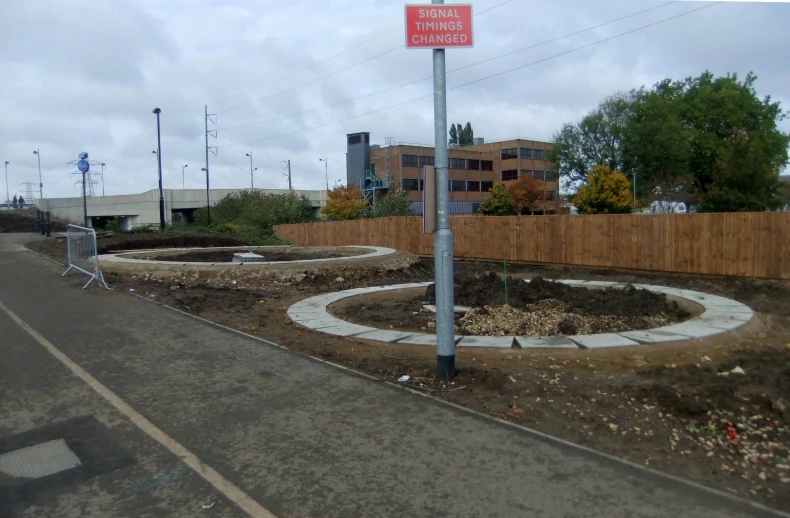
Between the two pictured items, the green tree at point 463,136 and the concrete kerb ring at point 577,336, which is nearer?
the concrete kerb ring at point 577,336

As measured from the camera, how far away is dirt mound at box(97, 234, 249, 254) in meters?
25.9

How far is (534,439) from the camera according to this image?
5.10 meters

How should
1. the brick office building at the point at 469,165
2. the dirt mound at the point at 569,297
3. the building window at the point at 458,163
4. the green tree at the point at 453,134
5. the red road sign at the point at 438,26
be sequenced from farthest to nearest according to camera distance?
the green tree at the point at 453,134
the building window at the point at 458,163
the brick office building at the point at 469,165
the dirt mound at the point at 569,297
the red road sign at the point at 438,26

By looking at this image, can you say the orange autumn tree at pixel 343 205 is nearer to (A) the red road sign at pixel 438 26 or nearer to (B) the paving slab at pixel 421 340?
(B) the paving slab at pixel 421 340

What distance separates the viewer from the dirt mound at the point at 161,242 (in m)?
25.9

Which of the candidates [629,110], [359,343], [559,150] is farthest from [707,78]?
[359,343]

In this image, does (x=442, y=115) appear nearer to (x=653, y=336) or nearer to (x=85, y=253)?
(x=653, y=336)

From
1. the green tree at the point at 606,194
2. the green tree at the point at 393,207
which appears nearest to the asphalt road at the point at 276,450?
the green tree at the point at 393,207

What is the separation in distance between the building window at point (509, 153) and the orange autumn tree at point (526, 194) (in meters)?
17.1

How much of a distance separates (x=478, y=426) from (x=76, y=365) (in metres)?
5.05

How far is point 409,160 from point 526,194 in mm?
16284

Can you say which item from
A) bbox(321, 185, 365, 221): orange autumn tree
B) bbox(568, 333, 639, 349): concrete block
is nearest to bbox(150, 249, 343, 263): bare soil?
bbox(568, 333, 639, 349): concrete block

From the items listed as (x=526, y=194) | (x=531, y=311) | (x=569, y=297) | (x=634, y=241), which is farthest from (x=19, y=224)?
(x=531, y=311)

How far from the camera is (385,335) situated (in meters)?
8.95
